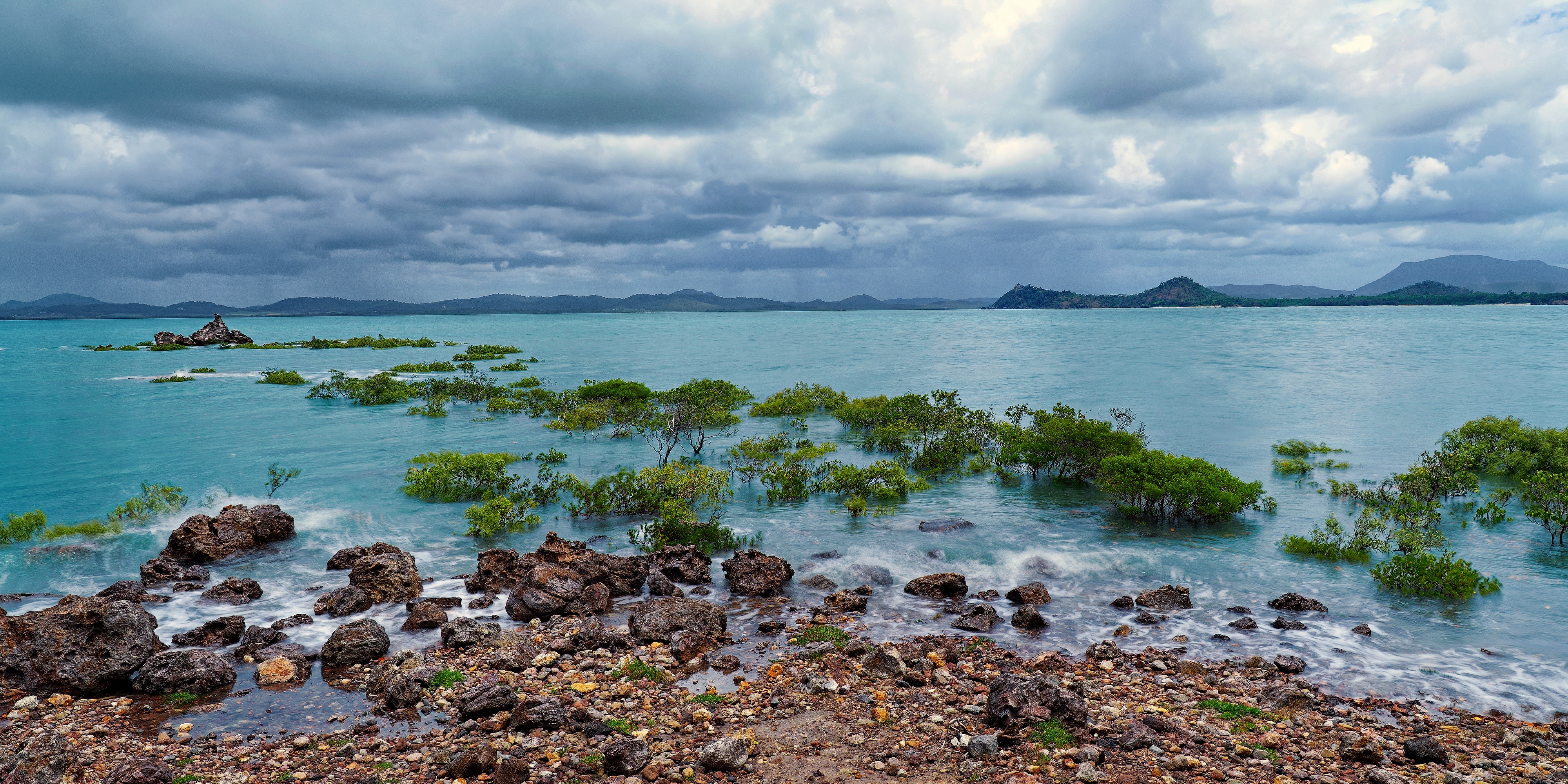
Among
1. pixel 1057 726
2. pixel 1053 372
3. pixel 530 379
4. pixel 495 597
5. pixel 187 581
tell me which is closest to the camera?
pixel 1057 726

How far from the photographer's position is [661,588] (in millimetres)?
18609

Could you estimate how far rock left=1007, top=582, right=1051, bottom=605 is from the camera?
18156 millimetres

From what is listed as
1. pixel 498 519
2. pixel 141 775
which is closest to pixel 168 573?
pixel 498 519

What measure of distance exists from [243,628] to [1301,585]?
1014 inches

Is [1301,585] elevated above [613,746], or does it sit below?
below

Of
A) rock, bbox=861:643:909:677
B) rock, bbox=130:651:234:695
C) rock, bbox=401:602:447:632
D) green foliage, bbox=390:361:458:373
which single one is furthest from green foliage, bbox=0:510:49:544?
green foliage, bbox=390:361:458:373

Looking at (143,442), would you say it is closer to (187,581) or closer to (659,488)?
(187,581)

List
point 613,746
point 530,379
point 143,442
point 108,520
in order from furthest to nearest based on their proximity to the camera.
→ point 530,379 < point 143,442 < point 108,520 < point 613,746

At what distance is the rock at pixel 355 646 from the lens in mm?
14266


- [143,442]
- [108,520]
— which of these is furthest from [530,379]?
[108,520]

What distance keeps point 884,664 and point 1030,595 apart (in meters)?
6.34

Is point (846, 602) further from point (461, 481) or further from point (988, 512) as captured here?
point (461, 481)

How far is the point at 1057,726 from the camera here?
10930 millimetres

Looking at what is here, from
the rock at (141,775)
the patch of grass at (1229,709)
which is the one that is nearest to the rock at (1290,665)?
the patch of grass at (1229,709)
